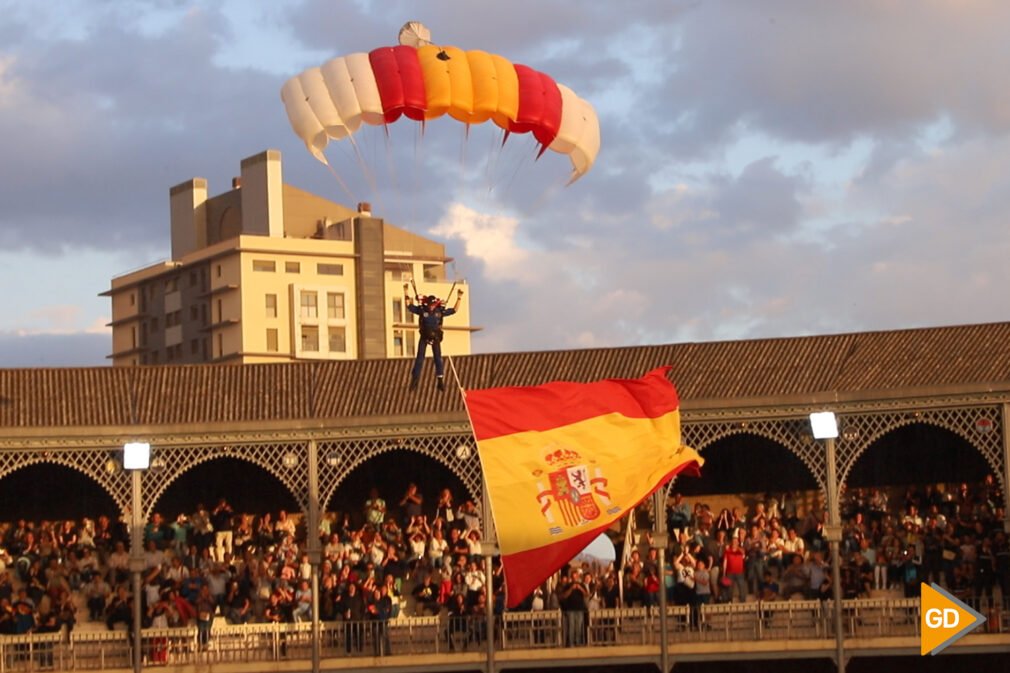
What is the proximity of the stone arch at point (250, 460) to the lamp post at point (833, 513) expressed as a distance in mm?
8932

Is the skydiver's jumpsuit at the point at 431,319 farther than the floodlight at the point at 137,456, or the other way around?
the skydiver's jumpsuit at the point at 431,319

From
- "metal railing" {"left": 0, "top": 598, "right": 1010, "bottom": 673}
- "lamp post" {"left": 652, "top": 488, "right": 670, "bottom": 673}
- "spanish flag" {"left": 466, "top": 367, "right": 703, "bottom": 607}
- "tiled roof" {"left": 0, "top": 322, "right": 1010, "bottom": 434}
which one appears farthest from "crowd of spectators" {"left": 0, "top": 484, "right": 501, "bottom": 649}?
"spanish flag" {"left": 466, "top": 367, "right": 703, "bottom": 607}

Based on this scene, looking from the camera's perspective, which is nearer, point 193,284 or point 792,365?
point 792,365

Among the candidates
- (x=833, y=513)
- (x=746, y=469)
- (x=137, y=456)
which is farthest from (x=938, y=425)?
(x=137, y=456)

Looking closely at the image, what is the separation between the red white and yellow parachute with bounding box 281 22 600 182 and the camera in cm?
3638

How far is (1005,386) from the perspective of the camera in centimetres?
3469

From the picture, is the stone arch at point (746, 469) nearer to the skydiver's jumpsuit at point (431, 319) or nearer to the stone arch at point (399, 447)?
the stone arch at point (399, 447)

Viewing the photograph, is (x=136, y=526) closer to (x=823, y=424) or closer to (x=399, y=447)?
(x=399, y=447)

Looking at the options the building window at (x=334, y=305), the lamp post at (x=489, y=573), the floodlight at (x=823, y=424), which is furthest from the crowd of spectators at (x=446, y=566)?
the building window at (x=334, y=305)

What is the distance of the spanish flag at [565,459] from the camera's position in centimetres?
2889

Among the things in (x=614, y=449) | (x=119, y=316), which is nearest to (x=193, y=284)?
(x=119, y=316)

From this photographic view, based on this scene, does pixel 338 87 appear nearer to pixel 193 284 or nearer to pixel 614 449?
pixel 614 449

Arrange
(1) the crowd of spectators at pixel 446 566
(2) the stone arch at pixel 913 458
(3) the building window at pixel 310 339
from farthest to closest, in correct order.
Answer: (3) the building window at pixel 310 339
(2) the stone arch at pixel 913 458
(1) the crowd of spectators at pixel 446 566

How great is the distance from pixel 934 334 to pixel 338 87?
11349 millimetres
